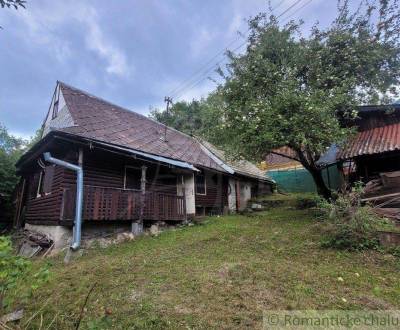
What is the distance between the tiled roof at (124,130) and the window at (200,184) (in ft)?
2.59

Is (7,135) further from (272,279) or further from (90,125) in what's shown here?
(272,279)

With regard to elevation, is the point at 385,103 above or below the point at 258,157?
above

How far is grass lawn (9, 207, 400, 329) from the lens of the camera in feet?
11.8

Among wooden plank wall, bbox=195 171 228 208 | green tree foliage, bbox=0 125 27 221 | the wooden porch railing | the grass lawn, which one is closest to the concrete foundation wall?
the wooden porch railing

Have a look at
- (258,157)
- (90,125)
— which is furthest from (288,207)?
(90,125)

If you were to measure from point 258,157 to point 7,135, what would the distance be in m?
25.1

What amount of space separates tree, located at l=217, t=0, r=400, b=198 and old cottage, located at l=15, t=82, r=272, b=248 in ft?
9.57

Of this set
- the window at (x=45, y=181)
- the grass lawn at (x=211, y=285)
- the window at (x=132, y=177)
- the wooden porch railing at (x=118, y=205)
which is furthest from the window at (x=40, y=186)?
the grass lawn at (x=211, y=285)

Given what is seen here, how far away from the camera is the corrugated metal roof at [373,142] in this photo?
10164 mm

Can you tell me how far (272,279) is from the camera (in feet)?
15.1

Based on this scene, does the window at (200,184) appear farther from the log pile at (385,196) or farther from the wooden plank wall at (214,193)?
the log pile at (385,196)

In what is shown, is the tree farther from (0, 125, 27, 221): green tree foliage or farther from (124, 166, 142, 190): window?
(0, 125, 27, 221): green tree foliage

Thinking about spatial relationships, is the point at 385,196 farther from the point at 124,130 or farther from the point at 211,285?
the point at 124,130

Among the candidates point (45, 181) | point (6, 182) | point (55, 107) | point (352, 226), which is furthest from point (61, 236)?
point (6, 182)
